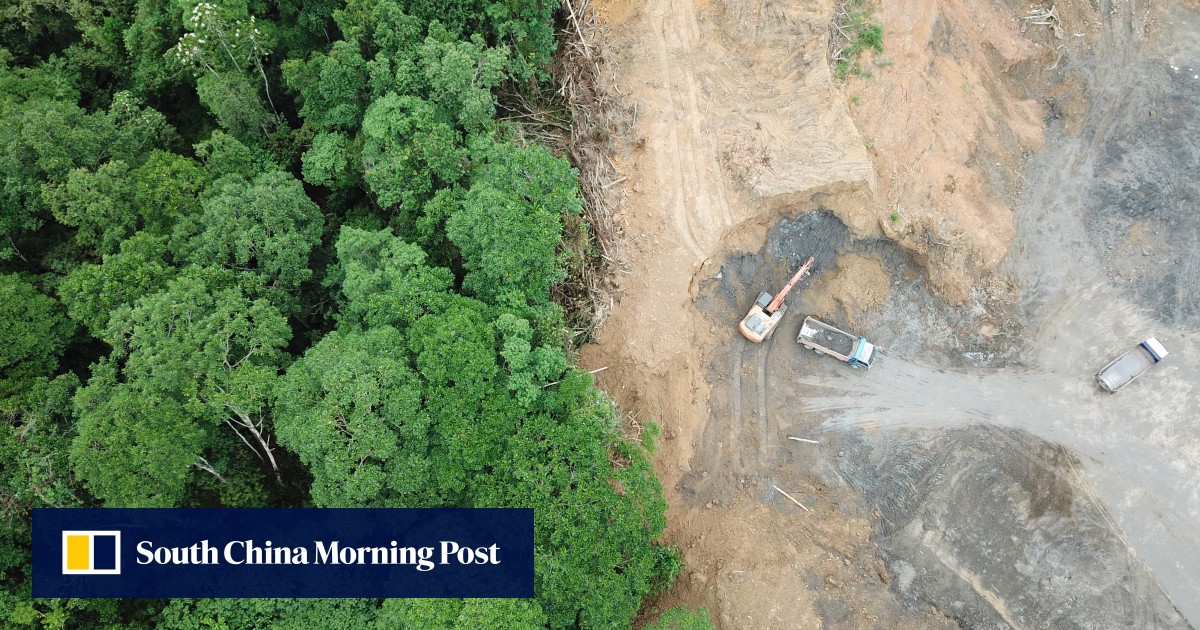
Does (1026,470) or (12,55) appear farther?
(12,55)

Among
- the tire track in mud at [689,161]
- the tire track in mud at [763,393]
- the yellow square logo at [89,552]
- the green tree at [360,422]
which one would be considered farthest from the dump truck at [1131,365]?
the yellow square logo at [89,552]

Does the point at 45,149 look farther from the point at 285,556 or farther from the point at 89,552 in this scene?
the point at 285,556

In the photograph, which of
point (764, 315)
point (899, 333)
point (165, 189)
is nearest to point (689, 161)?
point (764, 315)

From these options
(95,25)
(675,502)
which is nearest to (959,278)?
(675,502)

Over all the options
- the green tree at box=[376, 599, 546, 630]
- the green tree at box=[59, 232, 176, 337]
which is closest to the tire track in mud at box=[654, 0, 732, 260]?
the green tree at box=[376, 599, 546, 630]

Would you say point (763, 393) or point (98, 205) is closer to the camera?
point (98, 205)

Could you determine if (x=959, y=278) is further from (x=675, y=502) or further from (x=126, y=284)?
(x=126, y=284)
